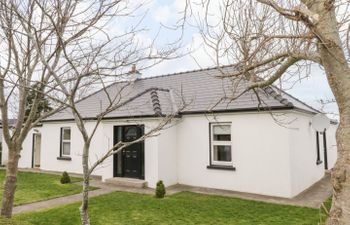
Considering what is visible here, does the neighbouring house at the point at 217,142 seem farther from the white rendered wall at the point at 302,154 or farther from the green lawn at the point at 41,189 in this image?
the green lawn at the point at 41,189

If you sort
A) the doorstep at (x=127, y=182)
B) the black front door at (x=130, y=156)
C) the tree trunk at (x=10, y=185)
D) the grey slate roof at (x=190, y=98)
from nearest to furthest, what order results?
the tree trunk at (x=10, y=185) → the grey slate roof at (x=190, y=98) → the doorstep at (x=127, y=182) → the black front door at (x=130, y=156)

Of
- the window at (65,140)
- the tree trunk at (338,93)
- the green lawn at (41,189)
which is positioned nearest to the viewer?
the tree trunk at (338,93)

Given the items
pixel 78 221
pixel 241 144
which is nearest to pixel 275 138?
pixel 241 144

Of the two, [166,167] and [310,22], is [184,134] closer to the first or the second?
[166,167]

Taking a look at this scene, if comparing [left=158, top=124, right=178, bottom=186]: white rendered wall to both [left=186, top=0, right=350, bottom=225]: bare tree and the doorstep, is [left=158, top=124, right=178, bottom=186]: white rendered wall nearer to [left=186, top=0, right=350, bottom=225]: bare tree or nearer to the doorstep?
the doorstep

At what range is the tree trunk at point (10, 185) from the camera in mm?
5641

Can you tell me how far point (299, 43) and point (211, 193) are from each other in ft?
27.1

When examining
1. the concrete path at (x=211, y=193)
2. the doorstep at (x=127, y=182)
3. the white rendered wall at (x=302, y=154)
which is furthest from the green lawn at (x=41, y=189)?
the white rendered wall at (x=302, y=154)

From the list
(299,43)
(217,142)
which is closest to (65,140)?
(217,142)

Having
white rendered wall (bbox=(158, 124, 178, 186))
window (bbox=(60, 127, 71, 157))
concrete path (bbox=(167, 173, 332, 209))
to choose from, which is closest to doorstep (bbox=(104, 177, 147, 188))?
white rendered wall (bbox=(158, 124, 178, 186))

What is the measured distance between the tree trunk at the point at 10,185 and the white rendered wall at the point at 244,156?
7.11m

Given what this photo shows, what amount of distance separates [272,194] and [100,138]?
389 inches

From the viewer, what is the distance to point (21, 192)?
11.2 m

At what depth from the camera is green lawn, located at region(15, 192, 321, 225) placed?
7355 mm
